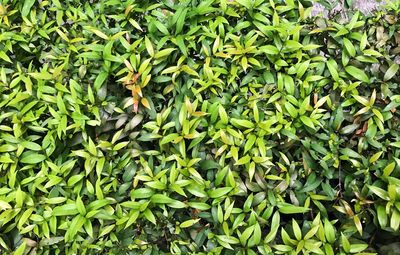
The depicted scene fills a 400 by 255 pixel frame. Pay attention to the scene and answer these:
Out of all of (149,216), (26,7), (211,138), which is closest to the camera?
(149,216)

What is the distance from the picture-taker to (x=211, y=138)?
199 cm

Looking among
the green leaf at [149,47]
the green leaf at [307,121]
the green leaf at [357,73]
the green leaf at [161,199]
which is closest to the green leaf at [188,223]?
the green leaf at [161,199]

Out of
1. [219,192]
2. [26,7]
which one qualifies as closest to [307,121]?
[219,192]

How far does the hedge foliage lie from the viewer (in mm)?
1920

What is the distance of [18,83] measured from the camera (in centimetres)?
214

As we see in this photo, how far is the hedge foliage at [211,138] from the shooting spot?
1.92 meters

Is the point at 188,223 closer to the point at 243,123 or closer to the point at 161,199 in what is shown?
the point at 161,199

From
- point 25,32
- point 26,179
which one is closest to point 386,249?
point 26,179

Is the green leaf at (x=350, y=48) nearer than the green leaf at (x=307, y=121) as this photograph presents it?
No

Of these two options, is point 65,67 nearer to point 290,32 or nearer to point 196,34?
point 196,34

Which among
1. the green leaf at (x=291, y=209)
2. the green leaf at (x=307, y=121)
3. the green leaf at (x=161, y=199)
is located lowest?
the green leaf at (x=161, y=199)

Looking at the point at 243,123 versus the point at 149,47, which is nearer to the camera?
the point at 243,123

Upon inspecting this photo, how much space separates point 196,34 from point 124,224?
91 cm

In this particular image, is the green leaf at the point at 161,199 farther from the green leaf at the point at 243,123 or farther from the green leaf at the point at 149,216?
the green leaf at the point at 243,123
